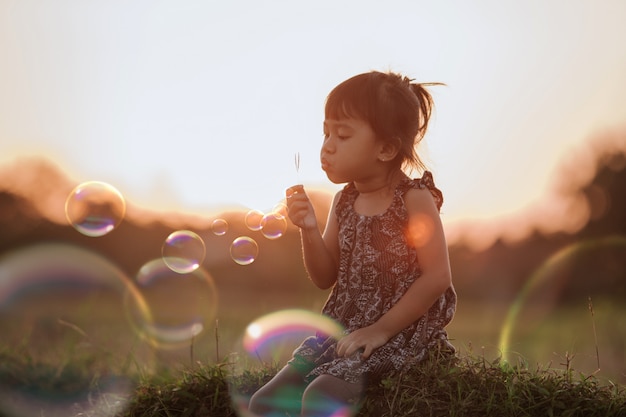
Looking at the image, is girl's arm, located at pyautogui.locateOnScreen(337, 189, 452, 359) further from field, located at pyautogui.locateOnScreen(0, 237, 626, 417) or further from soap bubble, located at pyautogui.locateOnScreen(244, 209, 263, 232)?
soap bubble, located at pyautogui.locateOnScreen(244, 209, 263, 232)

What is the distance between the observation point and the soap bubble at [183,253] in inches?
257

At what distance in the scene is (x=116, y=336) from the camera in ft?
25.0

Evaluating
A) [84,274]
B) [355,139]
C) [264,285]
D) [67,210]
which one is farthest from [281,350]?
[264,285]

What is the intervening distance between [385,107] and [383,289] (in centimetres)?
102

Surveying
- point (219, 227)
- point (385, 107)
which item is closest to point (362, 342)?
point (385, 107)

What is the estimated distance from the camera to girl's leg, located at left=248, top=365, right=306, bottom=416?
12.3 feet

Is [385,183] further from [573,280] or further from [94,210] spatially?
[573,280]

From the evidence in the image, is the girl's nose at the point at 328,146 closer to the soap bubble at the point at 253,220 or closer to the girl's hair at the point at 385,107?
the girl's hair at the point at 385,107

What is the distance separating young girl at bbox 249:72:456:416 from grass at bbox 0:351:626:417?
14 cm

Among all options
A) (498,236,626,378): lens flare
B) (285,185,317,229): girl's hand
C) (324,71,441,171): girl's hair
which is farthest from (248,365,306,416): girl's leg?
(498,236,626,378): lens flare

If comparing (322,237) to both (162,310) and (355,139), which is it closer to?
(355,139)

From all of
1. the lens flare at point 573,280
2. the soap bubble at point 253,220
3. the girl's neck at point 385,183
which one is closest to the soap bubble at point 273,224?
the soap bubble at point 253,220

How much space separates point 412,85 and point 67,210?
5005 millimetres

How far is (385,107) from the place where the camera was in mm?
3730
